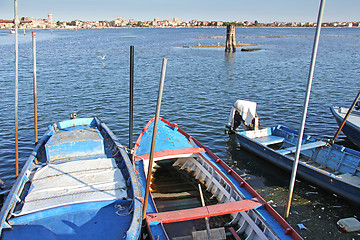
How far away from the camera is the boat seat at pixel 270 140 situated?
1644 cm

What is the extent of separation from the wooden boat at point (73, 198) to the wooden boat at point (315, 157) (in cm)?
774

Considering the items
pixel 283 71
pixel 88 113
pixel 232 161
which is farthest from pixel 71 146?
pixel 283 71

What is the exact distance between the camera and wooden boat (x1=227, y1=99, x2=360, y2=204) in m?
12.3

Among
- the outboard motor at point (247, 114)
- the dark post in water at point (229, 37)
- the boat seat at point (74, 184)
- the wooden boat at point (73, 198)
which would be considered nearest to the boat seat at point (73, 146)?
the wooden boat at point (73, 198)

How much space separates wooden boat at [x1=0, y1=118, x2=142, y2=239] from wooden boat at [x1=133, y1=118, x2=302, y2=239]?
0.87 meters

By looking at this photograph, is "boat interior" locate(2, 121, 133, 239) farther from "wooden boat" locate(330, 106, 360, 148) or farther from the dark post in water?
the dark post in water

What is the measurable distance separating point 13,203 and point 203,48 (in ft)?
230

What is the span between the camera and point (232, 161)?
54.3ft

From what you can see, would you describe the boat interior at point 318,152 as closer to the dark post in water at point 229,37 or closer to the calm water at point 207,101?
the calm water at point 207,101

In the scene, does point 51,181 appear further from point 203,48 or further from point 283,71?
point 203,48

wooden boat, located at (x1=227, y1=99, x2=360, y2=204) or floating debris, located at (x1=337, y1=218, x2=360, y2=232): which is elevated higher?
wooden boat, located at (x1=227, y1=99, x2=360, y2=204)

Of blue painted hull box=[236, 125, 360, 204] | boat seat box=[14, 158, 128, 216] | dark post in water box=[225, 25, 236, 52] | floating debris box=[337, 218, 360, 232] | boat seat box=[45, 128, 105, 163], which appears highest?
dark post in water box=[225, 25, 236, 52]

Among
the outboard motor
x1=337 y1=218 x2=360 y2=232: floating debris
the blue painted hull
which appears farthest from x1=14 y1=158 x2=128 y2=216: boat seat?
the outboard motor

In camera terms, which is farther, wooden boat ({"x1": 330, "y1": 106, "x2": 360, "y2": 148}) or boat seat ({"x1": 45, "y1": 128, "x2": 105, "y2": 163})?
wooden boat ({"x1": 330, "y1": 106, "x2": 360, "y2": 148})
